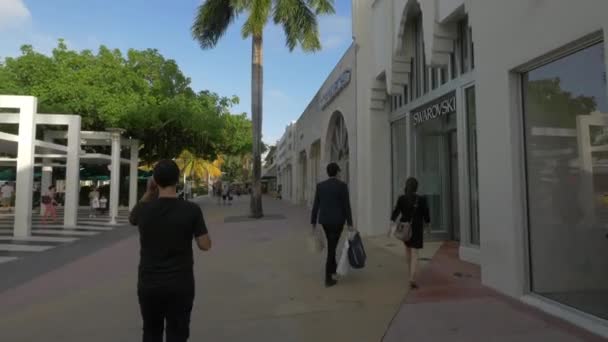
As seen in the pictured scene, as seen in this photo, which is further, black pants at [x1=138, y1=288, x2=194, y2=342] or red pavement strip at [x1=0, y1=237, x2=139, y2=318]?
red pavement strip at [x1=0, y1=237, x2=139, y2=318]

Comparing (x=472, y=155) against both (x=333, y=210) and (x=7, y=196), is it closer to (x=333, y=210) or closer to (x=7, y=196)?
(x=333, y=210)

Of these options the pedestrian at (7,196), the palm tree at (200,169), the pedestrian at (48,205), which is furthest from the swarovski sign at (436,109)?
the palm tree at (200,169)

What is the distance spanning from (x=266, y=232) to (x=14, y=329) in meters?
9.13

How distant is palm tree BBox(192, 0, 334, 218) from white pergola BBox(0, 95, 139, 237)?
5515mm

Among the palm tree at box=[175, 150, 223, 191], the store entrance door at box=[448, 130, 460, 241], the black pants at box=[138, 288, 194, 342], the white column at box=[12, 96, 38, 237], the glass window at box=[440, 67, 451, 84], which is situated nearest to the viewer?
the black pants at box=[138, 288, 194, 342]

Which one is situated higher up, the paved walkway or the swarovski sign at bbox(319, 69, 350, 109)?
the swarovski sign at bbox(319, 69, 350, 109)

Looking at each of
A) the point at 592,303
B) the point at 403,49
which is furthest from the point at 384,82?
the point at 592,303

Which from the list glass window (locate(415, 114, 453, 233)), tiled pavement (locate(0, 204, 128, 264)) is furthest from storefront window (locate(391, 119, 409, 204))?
tiled pavement (locate(0, 204, 128, 264))

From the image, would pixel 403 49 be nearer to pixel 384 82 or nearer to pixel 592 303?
pixel 384 82

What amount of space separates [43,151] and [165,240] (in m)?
16.9

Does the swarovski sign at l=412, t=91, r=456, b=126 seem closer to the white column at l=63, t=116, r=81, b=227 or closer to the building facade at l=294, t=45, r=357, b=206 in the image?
the building facade at l=294, t=45, r=357, b=206

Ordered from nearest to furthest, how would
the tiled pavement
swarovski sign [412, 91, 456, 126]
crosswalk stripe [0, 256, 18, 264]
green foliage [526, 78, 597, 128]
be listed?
green foliage [526, 78, 597, 128] → crosswalk stripe [0, 256, 18, 264] → swarovski sign [412, 91, 456, 126] → the tiled pavement

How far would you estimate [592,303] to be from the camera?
15.3 ft

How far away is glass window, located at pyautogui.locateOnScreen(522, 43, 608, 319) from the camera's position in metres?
4.66
